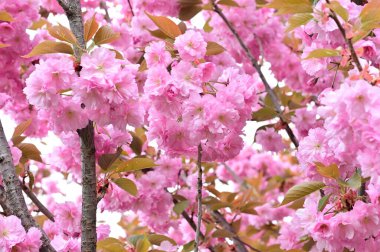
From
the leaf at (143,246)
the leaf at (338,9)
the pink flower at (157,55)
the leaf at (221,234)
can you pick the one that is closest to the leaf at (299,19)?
the leaf at (338,9)

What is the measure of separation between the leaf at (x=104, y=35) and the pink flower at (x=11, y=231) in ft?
2.14

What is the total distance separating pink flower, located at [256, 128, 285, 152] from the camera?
3129 millimetres

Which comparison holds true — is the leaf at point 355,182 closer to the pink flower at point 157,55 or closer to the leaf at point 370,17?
the leaf at point 370,17

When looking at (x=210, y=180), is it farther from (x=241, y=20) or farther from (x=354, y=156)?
(x=354, y=156)

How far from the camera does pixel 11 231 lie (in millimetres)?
1917

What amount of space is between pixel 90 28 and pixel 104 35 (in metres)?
0.05

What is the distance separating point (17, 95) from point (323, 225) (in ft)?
5.63

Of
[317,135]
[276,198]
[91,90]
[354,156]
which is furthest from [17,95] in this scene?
[276,198]

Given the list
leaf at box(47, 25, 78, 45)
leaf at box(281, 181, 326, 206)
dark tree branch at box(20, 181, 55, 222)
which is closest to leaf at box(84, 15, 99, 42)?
leaf at box(47, 25, 78, 45)

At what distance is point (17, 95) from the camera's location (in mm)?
2881

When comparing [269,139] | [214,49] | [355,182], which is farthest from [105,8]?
[355,182]

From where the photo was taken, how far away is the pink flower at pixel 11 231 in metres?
1.91

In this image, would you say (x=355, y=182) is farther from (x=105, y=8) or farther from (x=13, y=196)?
(x=105, y=8)

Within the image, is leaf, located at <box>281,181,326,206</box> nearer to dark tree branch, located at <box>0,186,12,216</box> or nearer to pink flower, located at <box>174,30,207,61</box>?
pink flower, located at <box>174,30,207,61</box>
